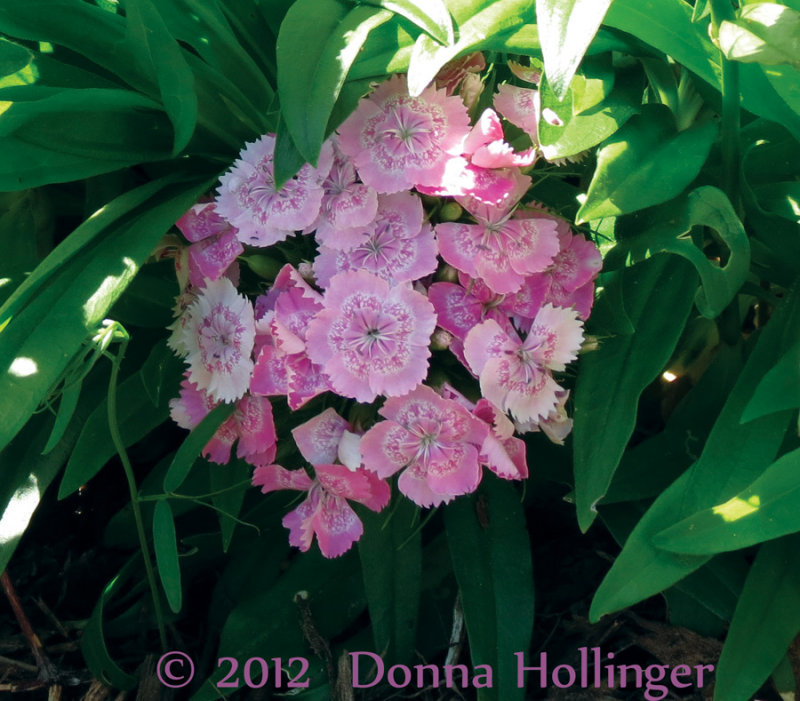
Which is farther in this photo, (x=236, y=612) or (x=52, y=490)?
(x=52, y=490)

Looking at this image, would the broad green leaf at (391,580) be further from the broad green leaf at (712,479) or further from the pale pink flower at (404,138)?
the pale pink flower at (404,138)

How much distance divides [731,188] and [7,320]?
80 cm

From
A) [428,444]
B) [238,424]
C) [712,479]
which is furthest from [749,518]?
[238,424]

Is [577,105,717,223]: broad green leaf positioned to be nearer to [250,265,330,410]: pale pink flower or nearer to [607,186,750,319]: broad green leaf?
[607,186,750,319]: broad green leaf

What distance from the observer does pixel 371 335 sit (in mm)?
939

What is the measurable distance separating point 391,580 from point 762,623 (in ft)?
1.42

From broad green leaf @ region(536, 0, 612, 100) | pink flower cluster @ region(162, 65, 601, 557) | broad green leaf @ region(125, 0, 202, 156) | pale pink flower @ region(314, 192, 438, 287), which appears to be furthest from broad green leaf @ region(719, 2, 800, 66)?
broad green leaf @ region(125, 0, 202, 156)

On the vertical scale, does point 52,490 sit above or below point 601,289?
below

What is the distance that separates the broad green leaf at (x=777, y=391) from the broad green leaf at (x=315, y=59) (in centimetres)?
51

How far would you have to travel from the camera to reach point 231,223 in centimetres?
100

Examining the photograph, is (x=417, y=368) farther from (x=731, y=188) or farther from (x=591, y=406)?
(x=731, y=188)

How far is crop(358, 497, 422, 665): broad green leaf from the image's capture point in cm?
116

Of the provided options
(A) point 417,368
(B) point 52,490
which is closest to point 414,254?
(A) point 417,368
